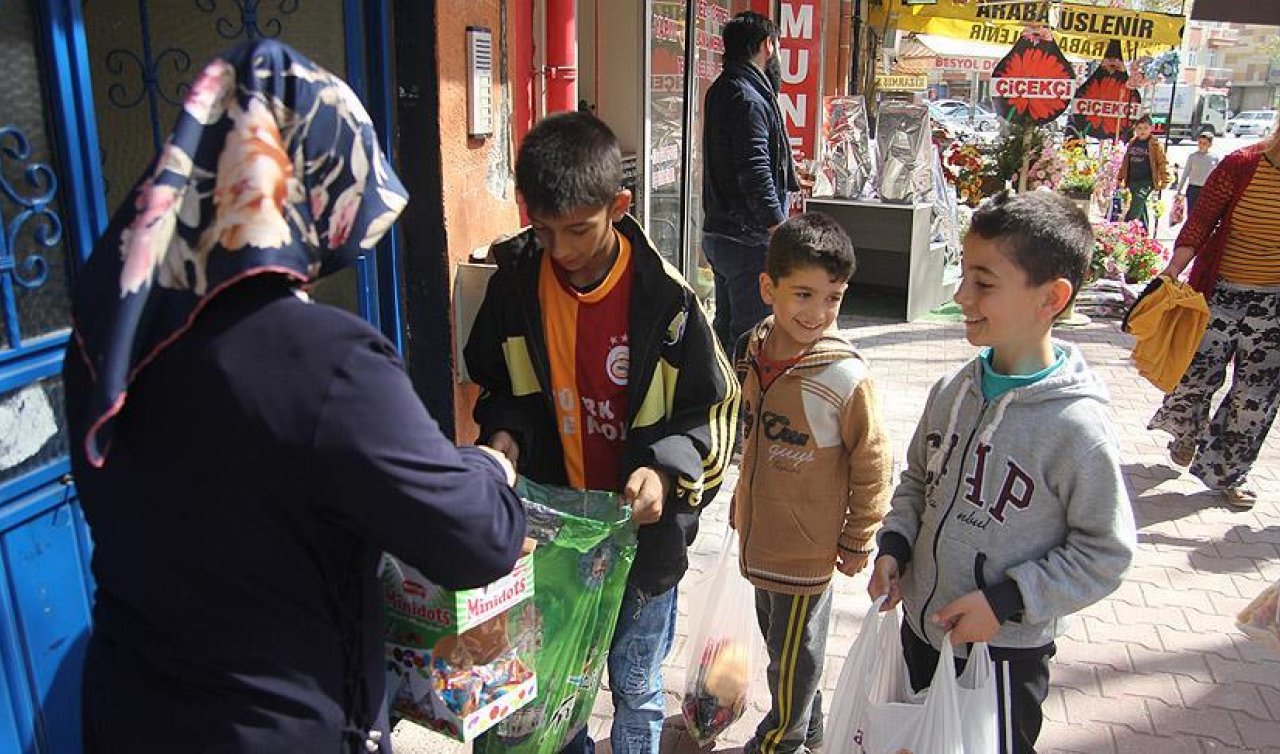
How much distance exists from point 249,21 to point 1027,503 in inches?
94.9

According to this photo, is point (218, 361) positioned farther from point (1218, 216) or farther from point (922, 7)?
point (922, 7)

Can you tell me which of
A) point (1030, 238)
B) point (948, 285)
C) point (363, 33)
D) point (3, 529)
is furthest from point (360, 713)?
point (948, 285)

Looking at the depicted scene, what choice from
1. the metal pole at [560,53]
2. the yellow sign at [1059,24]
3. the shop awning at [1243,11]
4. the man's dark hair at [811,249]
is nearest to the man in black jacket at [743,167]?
the metal pole at [560,53]

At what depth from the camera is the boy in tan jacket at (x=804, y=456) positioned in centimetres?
237

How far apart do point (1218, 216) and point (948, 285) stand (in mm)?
4644

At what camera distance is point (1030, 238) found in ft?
6.29

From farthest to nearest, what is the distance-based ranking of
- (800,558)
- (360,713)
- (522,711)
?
1. (800,558)
2. (522,711)
3. (360,713)

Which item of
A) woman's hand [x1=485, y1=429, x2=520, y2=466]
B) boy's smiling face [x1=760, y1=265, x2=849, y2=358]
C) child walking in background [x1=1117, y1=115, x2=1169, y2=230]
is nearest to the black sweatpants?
boy's smiling face [x1=760, y1=265, x2=849, y2=358]

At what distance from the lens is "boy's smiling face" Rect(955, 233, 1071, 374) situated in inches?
76.3

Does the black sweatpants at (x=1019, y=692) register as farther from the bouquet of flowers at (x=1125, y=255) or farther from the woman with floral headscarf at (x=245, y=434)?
the bouquet of flowers at (x=1125, y=255)

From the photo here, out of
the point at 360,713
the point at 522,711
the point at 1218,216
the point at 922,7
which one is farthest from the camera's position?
the point at 922,7

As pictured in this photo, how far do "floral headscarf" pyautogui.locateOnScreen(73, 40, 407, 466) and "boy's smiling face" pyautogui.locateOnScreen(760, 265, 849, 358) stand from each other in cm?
142

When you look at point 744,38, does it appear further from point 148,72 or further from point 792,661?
point 792,661

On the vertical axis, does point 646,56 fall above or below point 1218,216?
above
